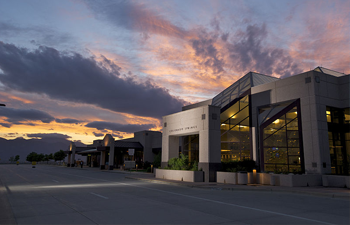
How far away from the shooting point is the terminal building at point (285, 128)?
2392 cm

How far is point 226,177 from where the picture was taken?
2238cm

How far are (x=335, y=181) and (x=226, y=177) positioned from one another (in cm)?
819

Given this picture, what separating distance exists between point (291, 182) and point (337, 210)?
9691 millimetres

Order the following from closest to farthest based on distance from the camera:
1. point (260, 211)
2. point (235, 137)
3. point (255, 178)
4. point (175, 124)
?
1. point (260, 211)
2. point (255, 178)
3. point (175, 124)
4. point (235, 137)

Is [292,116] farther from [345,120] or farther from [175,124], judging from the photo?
[175,124]

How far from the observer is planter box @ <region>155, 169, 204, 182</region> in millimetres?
23234

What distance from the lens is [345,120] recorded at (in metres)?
25.6

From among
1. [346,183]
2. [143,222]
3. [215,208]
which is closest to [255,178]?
[346,183]

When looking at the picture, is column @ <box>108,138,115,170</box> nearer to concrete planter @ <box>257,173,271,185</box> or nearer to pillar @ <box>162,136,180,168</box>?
pillar @ <box>162,136,180,168</box>

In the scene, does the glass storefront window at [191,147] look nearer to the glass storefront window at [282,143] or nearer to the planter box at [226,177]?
the glass storefront window at [282,143]

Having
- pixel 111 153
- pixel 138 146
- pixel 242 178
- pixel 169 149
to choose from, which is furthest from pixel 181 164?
pixel 138 146

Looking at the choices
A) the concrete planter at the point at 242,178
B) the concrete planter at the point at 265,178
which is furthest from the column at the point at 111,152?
the concrete planter at the point at 265,178

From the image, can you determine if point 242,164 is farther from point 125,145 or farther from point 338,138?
point 125,145

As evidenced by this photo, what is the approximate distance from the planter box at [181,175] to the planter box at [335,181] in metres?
9.71
